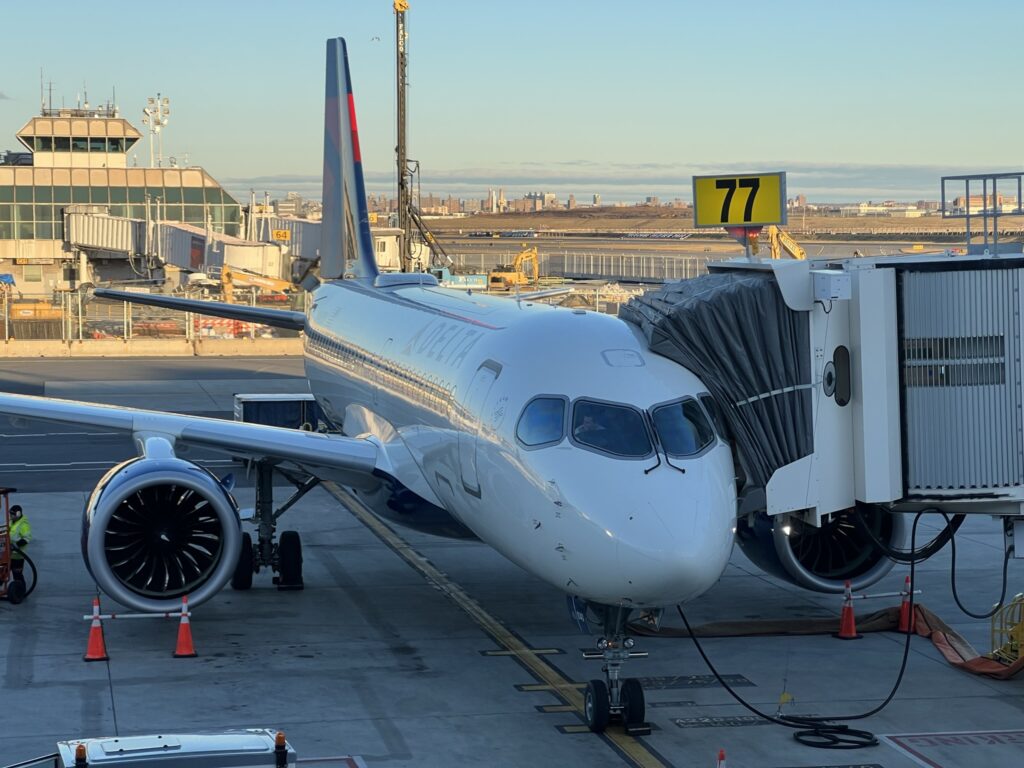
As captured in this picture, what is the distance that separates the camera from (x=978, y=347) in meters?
15.8

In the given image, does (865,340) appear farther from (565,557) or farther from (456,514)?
(456,514)

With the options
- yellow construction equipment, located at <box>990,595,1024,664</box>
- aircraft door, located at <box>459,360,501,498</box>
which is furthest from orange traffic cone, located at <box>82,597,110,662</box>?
yellow construction equipment, located at <box>990,595,1024,664</box>

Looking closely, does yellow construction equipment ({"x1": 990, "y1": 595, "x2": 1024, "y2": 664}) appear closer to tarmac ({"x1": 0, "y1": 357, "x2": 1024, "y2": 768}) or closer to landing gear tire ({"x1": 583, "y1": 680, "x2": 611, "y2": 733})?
tarmac ({"x1": 0, "y1": 357, "x2": 1024, "y2": 768})

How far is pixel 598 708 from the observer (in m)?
14.8

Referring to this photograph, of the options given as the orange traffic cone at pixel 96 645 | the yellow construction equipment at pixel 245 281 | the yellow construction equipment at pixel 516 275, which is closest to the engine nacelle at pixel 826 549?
the orange traffic cone at pixel 96 645

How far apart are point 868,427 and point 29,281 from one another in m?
87.6

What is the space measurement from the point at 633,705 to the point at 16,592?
10190mm

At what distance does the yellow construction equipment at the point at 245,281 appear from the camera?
2778 inches

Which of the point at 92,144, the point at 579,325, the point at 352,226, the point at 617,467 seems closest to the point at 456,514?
the point at 579,325

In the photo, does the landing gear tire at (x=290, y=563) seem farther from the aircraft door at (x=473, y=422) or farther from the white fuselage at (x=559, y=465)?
the aircraft door at (x=473, y=422)

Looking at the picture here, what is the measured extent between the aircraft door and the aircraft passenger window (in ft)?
4.25

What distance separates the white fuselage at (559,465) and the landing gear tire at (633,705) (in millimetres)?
1420

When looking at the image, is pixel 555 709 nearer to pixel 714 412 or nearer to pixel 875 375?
pixel 714 412

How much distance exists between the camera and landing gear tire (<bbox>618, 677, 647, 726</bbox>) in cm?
1485
